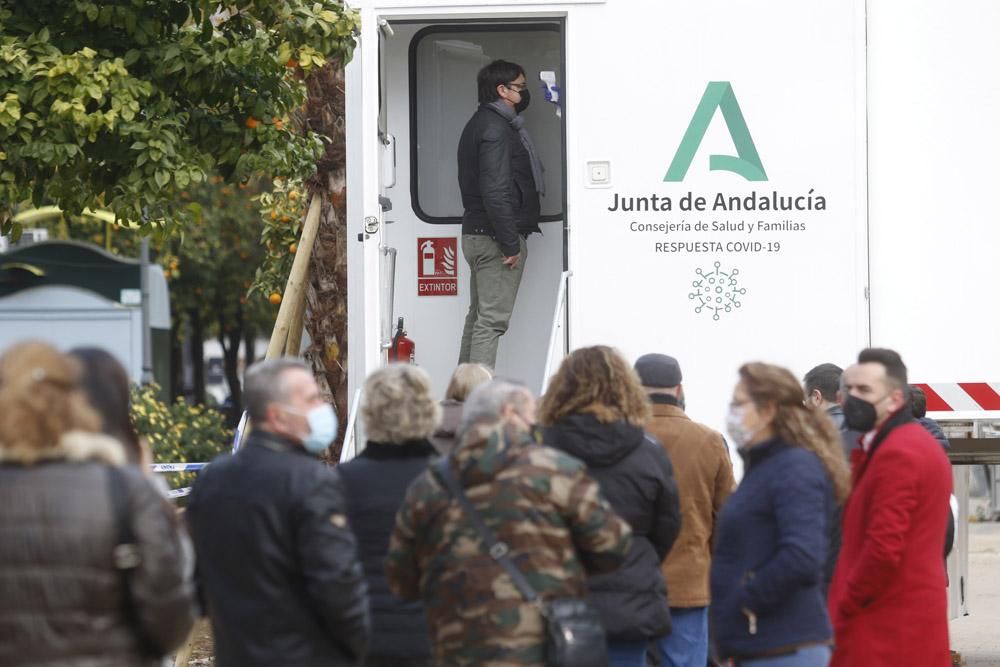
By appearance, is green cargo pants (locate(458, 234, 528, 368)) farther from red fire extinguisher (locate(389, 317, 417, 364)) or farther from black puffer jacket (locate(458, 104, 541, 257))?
red fire extinguisher (locate(389, 317, 417, 364))

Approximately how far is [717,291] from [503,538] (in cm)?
310

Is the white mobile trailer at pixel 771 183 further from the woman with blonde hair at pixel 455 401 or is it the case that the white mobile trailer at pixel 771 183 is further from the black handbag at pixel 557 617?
the black handbag at pixel 557 617

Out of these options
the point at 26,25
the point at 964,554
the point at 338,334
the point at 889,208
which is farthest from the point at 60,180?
the point at 964,554

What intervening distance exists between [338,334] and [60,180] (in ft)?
8.23

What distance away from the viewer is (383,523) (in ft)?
16.2

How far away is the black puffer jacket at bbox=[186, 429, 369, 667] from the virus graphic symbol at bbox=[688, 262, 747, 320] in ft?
10.2

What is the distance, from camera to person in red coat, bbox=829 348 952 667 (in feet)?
16.8

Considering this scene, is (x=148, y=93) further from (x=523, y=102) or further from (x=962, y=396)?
(x=962, y=396)

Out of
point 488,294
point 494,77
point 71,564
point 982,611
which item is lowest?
point 982,611

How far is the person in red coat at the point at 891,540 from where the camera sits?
16.8 feet

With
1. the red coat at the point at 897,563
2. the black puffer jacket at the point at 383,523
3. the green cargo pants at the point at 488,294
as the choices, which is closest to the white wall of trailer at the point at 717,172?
the green cargo pants at the point at 488,294

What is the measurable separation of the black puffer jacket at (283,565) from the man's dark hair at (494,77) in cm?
→ 433

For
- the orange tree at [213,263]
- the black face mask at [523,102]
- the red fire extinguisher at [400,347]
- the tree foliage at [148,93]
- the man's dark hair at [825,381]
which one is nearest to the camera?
the man's dark hair at [825,381]

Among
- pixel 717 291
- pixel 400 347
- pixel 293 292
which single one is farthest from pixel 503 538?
pixel 293 292
